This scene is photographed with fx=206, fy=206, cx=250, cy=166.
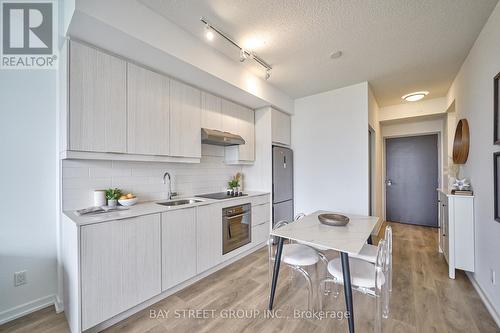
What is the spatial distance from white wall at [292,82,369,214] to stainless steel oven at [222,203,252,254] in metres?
1.31

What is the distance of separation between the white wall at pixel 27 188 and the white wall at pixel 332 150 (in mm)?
3427

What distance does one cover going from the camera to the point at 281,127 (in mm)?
3762

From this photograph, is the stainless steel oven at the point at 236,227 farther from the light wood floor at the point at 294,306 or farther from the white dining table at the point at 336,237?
the white dining table at the point at 336,237

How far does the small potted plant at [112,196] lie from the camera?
6.68ft

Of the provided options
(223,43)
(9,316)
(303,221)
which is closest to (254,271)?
(303,221)

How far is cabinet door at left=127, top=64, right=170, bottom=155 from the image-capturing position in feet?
6.70

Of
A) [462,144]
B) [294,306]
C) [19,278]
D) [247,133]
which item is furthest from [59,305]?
[462,144]

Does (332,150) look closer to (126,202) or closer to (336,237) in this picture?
(336,237)

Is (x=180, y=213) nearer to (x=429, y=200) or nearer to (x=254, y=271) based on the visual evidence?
(x=254, y=271)

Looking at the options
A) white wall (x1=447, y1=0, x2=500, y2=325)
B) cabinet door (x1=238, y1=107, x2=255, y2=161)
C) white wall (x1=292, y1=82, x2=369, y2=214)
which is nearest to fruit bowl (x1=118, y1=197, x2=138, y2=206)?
cabinet door (x1=238, y1=107, x2=255, y2=161)

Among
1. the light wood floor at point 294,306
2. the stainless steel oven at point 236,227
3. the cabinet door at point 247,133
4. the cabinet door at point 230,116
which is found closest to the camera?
the light wood floor at point 294,306

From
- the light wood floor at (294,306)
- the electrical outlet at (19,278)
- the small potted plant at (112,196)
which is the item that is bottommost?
the light wood floor at (294,306)

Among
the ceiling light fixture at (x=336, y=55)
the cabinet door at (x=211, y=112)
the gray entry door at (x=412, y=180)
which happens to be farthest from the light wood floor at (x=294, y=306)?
the ceiling light fixture at (x=336, y=55)

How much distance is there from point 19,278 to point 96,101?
5.45ft
